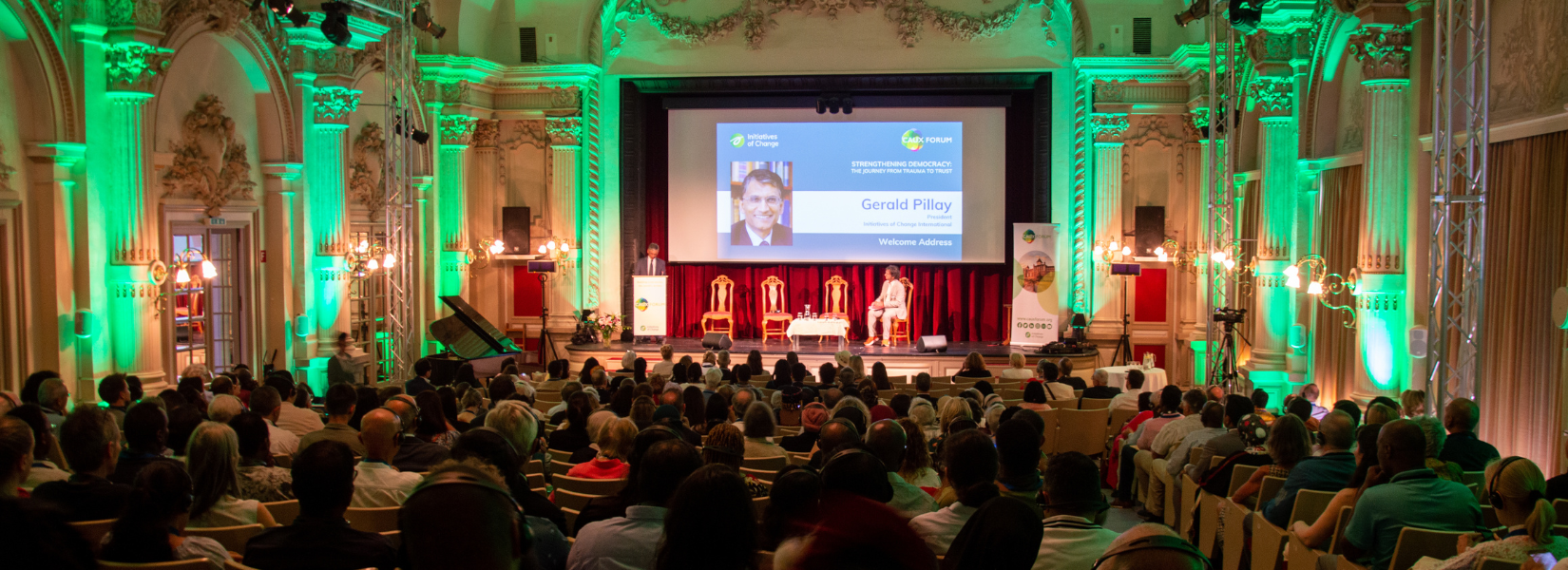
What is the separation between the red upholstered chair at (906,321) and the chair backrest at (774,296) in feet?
5.90

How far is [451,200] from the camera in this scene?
49.6ft

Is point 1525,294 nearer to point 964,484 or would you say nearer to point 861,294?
point 964,484

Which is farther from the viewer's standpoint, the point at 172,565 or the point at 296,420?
the point at 296,420

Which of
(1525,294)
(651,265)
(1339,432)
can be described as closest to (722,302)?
(651,265)

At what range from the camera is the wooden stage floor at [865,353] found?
14.0m

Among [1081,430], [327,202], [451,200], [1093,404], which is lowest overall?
[1081,430]

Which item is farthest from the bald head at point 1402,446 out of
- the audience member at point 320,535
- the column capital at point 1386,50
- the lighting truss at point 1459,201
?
the column capital at point 1386,50

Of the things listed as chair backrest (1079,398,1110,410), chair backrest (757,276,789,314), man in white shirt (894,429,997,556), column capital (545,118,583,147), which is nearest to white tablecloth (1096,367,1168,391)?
chair backrest (1079,398,1110,410)

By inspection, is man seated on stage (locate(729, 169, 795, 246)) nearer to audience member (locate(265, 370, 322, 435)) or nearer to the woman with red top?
audience member (locate(265, 370, 322, 435))

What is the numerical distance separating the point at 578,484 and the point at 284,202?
9.12 m

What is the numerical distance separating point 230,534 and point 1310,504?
392 cm

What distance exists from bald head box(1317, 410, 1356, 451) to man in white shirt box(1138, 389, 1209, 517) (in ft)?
5.44

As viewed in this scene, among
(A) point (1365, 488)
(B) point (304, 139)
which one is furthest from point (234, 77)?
(A) point (1365, 488)

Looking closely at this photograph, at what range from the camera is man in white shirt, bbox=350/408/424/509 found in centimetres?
394
